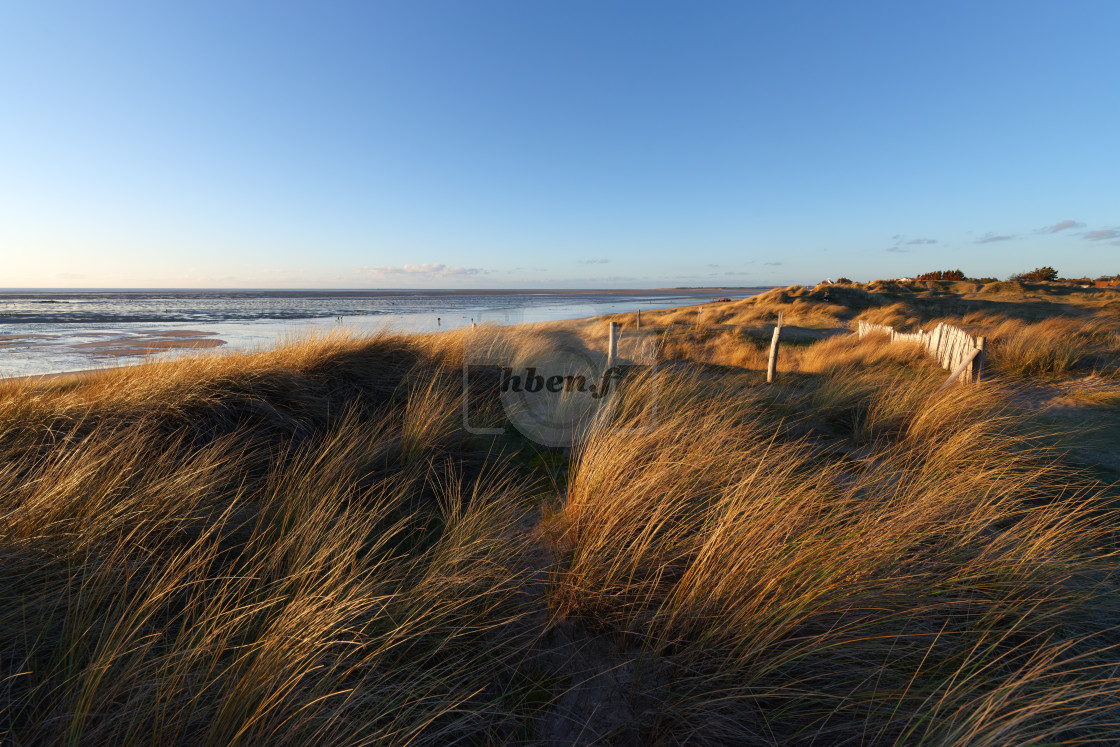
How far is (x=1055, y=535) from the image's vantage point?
2479 mm

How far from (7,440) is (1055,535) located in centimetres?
677

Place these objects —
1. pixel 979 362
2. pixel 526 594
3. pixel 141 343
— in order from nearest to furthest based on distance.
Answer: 1. pixel 526 594
2. pixel 979 362
3. pixel 141 343

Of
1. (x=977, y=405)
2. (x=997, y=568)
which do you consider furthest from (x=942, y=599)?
(x=977, y=405)

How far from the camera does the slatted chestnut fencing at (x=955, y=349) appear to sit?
273 inches

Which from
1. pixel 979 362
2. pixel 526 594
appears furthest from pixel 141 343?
pixel 979 362

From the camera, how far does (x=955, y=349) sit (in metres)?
8.04

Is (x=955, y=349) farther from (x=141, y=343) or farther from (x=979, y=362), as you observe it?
(x=141, y=343)

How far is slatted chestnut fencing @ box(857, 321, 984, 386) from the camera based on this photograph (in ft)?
22.7

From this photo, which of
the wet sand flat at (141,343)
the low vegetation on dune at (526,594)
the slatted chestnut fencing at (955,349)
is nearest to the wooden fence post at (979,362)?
the slatted chestnut fencing at (955,349)

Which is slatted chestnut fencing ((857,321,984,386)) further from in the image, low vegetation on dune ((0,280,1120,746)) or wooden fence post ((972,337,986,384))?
low vegetation on dune ((0,280,1120,746))

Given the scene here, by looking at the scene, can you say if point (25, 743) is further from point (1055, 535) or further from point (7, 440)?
point (1055, 535)

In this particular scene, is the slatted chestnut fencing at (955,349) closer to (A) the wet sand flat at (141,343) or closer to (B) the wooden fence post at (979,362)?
(B) the wooden fence post at (979,362)

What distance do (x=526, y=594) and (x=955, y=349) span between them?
9.42 meters

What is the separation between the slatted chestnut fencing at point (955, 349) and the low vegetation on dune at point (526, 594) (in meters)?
3.05
